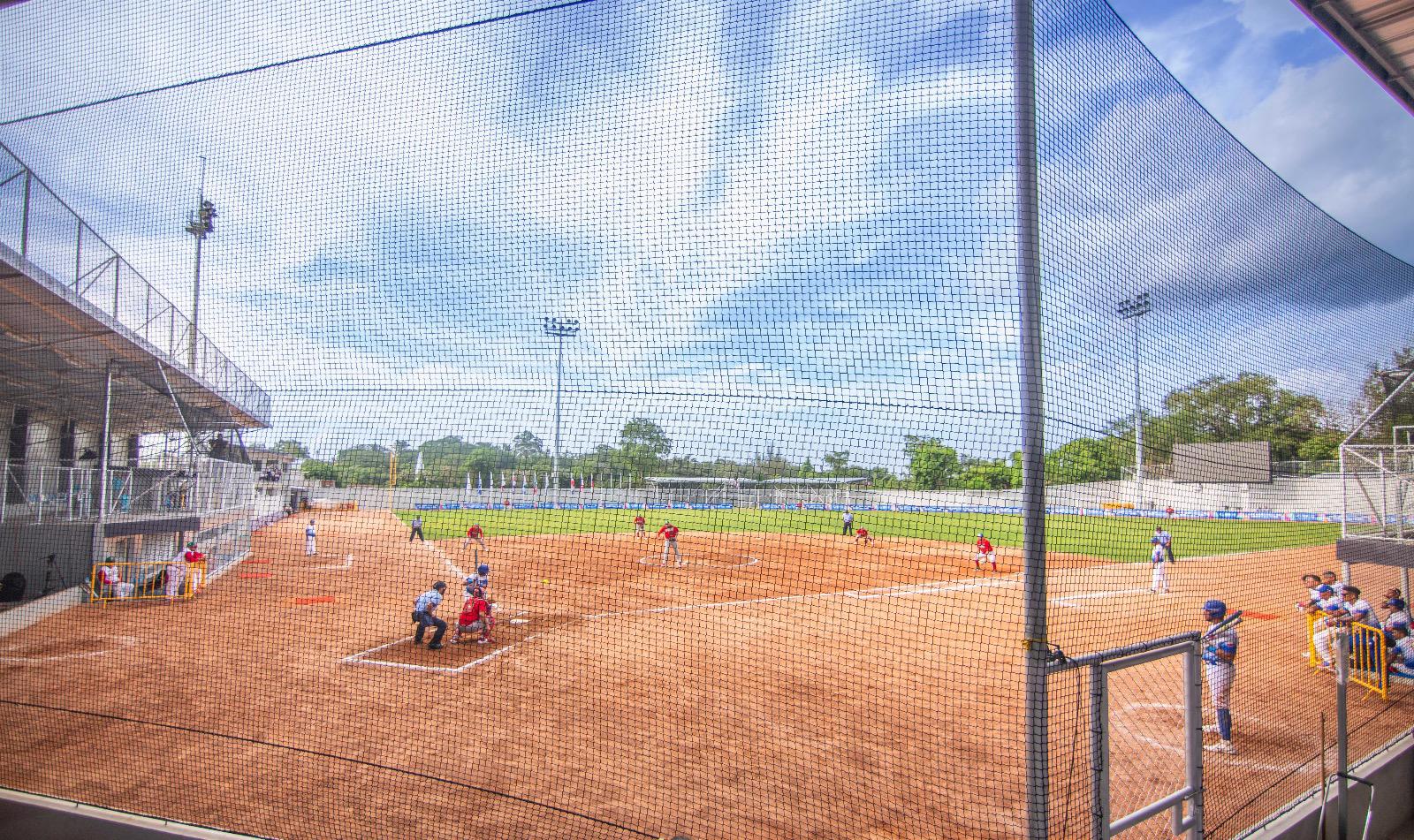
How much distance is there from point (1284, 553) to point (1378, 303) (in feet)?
49.0

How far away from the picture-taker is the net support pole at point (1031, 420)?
8.36 ft

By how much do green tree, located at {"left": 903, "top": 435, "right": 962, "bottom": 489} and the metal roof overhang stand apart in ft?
28.5

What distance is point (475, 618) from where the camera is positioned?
9.15m

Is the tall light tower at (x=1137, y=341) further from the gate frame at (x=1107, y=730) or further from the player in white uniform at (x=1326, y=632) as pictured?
the player in white uniform at (x=1326, y=632)

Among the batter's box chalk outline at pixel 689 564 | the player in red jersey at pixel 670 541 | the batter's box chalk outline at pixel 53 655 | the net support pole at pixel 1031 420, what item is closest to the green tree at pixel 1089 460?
the net support pole at pixel 1031 420

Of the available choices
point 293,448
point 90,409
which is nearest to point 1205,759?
point 293,448

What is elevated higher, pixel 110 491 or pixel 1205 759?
pixel 110 491

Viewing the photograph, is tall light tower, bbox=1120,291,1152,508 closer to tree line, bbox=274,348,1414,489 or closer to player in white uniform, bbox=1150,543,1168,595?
tree line, bbox=274,348,1414,489

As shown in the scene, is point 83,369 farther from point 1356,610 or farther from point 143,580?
point 1356,610

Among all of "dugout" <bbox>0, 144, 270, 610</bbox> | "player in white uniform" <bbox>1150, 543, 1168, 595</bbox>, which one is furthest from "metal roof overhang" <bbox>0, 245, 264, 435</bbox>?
"player in white uniform" <bbox>1150, 543, 1168, 595</bbox>

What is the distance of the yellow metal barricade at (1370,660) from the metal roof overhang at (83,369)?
1338 cm

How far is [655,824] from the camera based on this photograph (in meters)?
4.37

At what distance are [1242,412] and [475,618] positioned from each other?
28.8 feet

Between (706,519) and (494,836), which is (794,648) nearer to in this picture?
(494,836)
